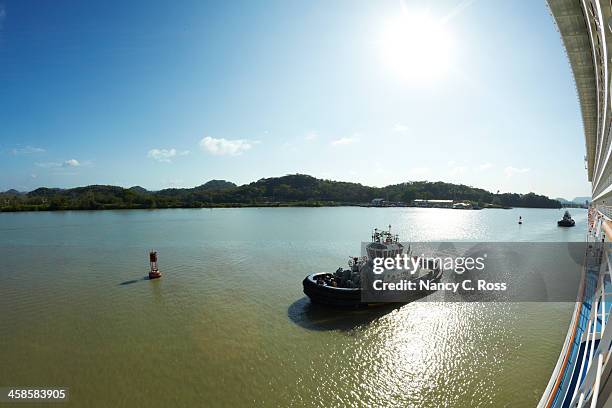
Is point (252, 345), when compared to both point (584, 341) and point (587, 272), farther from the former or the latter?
point (587, 272)

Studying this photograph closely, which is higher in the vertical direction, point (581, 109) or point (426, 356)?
point (581, 109)

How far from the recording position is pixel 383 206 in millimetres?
156500

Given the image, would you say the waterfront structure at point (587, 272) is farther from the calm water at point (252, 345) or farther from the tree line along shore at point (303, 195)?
the tree line along shore at point (303, 195)

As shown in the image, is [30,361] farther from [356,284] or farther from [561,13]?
[561,13]

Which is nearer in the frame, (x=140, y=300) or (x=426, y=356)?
(x=426, y=356)

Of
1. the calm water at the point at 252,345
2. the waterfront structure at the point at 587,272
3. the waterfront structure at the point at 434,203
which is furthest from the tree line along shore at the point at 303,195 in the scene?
the waterfront structure at the point at 587,272

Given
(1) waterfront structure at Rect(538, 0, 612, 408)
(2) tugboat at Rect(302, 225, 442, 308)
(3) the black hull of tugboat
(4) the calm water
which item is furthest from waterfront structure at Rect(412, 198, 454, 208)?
(1) waterfront structure at Rect(538, 0, 612, 408)

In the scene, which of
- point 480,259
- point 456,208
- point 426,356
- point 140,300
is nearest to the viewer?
point 426,356

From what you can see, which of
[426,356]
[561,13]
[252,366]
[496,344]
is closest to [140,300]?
[252,366]

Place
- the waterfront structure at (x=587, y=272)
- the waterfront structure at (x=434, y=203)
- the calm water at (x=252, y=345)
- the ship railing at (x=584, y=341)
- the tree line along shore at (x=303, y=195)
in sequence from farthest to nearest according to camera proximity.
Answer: the waterfront structure at (x=434, y=203) < the tree line along shore at (x=303, y=195) < the calm water at (x=252, y=345) < the ship railing at (x=584, y=341) < the waterfront structure at (x=587, y=272)

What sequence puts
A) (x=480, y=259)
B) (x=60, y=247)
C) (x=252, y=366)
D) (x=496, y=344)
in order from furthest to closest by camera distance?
1. (x=60, y=247)
2. (x=480, y=259)
3. (x=496, y=344)
4. (x=252, y=366)

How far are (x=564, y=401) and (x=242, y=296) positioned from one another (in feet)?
59.9

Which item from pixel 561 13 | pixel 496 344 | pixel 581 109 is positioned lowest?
pixel 496 344

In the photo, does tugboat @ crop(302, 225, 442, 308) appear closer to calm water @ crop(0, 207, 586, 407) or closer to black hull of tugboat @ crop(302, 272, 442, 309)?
black hull of tugboat @ crop(302, 272, 442, 309)
